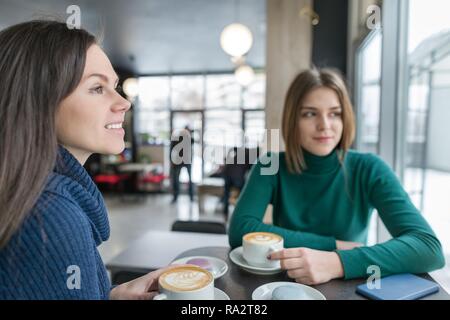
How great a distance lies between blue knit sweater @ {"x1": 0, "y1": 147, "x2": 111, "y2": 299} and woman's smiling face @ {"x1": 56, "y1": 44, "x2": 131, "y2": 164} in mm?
132

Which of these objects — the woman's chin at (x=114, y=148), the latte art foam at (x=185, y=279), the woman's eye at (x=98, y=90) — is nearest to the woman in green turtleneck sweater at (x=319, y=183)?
the latte art foam at (x=185, y=279)

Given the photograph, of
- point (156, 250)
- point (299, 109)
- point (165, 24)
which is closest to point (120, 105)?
point (299, 109)

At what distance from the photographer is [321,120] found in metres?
1.20

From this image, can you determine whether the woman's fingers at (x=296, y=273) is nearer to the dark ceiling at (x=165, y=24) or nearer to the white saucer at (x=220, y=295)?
the white saucer at (x=220, y=295)

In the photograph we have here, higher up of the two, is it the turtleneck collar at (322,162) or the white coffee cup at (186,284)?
the turtleneck collar at (322,162)

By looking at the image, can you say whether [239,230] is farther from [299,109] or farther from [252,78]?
[252,78]

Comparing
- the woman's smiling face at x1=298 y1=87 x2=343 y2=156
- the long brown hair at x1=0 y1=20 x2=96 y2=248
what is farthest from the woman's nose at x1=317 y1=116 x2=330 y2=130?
the long brown hair at x1=0 y1=20 x2=96 y2=248

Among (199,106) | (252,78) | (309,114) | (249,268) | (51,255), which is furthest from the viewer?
(199,106)

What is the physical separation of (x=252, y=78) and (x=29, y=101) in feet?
14.8

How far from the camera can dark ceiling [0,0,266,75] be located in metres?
3.69

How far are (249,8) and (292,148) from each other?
10.6 feet

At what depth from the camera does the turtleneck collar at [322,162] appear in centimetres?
127
